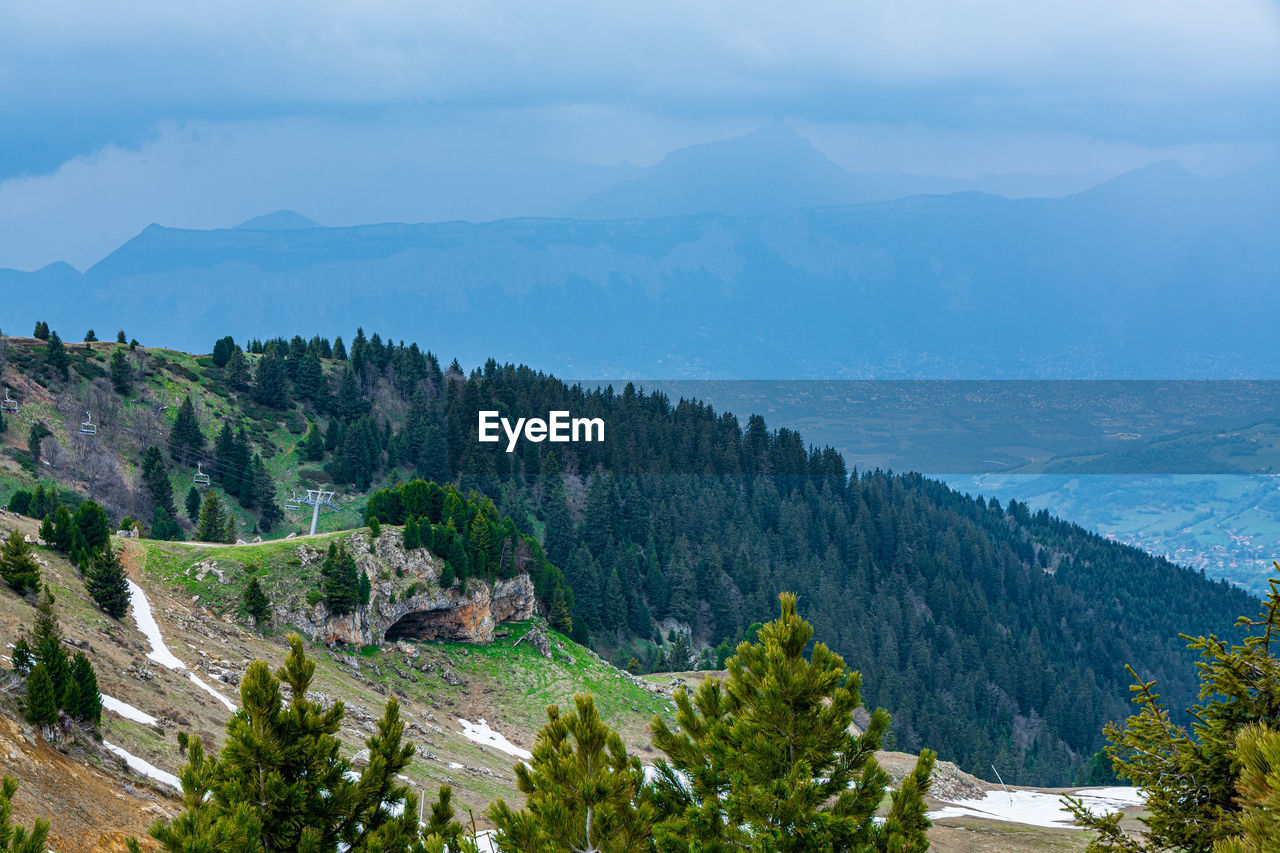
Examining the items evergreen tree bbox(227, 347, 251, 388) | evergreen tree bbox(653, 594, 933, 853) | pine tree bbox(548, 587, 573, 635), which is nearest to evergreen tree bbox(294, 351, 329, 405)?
evergreen tree bbox(227, 347, 251, 388)

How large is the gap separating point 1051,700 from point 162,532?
119 meters

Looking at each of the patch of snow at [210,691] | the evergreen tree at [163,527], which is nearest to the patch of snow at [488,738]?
the patch of snow at [210,691]

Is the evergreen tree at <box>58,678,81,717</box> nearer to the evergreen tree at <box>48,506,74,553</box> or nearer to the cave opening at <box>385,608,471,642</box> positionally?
the evergreen tree at <box>48,506,74,553</box>

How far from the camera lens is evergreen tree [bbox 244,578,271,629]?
192 ft

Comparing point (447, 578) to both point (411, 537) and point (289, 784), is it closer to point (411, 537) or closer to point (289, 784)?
point (411, 537)

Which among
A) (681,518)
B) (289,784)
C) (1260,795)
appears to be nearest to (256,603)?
(289,784)

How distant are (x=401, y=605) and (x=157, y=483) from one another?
5094cm

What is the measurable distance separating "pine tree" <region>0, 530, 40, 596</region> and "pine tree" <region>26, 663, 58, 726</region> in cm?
1373

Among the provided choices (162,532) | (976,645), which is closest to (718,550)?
(976,645)

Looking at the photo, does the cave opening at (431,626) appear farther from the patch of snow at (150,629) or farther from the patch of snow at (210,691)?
the patch of snow at (210,691)

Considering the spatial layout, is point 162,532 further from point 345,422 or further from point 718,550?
point 718,550

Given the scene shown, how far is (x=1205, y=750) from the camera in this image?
16453mm

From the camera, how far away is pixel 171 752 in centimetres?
3497

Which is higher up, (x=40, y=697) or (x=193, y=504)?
(x=40, y=697)
